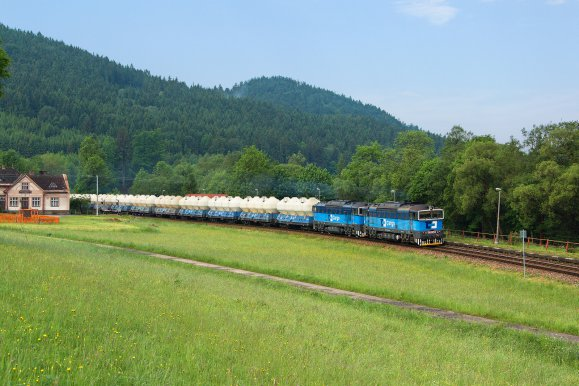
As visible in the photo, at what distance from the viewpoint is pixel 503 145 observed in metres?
76.7

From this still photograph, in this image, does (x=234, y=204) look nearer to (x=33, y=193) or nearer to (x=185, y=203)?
(x=185, y=203)

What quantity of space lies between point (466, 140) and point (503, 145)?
30141 mm

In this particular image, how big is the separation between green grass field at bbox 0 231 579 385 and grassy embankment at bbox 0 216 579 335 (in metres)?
4.87

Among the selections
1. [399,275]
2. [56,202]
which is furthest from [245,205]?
[399,275]

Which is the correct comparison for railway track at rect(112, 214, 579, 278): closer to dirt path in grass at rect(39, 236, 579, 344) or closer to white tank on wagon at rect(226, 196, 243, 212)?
dirt path in grass at rect(39, 236, 579, 344)

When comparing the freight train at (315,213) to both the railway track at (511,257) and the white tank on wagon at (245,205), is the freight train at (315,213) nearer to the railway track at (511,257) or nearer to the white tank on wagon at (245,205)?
the white tank on wagon at (245,205)

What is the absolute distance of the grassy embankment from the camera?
28.5 m

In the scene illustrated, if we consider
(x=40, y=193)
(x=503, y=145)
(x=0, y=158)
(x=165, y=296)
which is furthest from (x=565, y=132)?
(x=0, y=158)

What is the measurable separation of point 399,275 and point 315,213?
3656 cm

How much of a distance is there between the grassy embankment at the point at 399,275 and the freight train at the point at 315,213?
4.11 metres

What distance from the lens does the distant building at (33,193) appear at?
107625 millimetres

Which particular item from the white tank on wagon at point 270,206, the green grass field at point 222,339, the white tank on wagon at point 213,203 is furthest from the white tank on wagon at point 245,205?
the green grass field at point 222,339

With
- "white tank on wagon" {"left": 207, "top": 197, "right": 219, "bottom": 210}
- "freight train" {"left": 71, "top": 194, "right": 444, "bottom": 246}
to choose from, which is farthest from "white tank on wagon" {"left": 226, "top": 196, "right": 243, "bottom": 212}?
"white tank on wagon" {"left": 207, "top": 197, "right": 219, "bottom": 210}

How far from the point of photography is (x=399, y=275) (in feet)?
130
